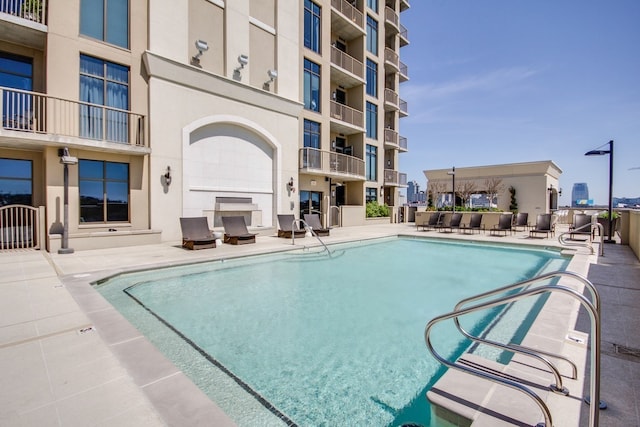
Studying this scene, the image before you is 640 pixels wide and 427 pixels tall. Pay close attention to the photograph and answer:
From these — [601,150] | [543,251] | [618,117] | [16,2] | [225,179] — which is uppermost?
[16,2]

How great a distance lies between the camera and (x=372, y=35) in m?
22.9

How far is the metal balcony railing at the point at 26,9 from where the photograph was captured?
30.2ft

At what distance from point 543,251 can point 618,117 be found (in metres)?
11.2

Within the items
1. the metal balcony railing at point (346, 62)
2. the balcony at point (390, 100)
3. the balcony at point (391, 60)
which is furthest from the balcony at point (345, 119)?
the balcony at point (391, 60)

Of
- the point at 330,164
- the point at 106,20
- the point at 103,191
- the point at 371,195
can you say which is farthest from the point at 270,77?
the point at 371,195

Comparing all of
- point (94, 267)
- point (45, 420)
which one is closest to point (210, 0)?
point (94, 267)

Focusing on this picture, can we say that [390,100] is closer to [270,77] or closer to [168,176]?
[270,77]

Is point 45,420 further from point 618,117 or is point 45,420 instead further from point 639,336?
point 618,117

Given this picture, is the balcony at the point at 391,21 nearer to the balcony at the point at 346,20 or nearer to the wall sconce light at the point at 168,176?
the balcony at the point at 346,20

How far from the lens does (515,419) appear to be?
1951mm

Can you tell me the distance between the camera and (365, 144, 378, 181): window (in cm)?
2241

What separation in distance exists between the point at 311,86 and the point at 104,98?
1088cm

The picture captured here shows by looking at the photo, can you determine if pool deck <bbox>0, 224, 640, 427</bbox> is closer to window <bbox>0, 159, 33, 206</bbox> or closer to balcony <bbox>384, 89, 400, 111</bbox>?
window <bbox>0, 159, 33, 206</bbox>

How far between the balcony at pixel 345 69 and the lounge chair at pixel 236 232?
12726 mm
